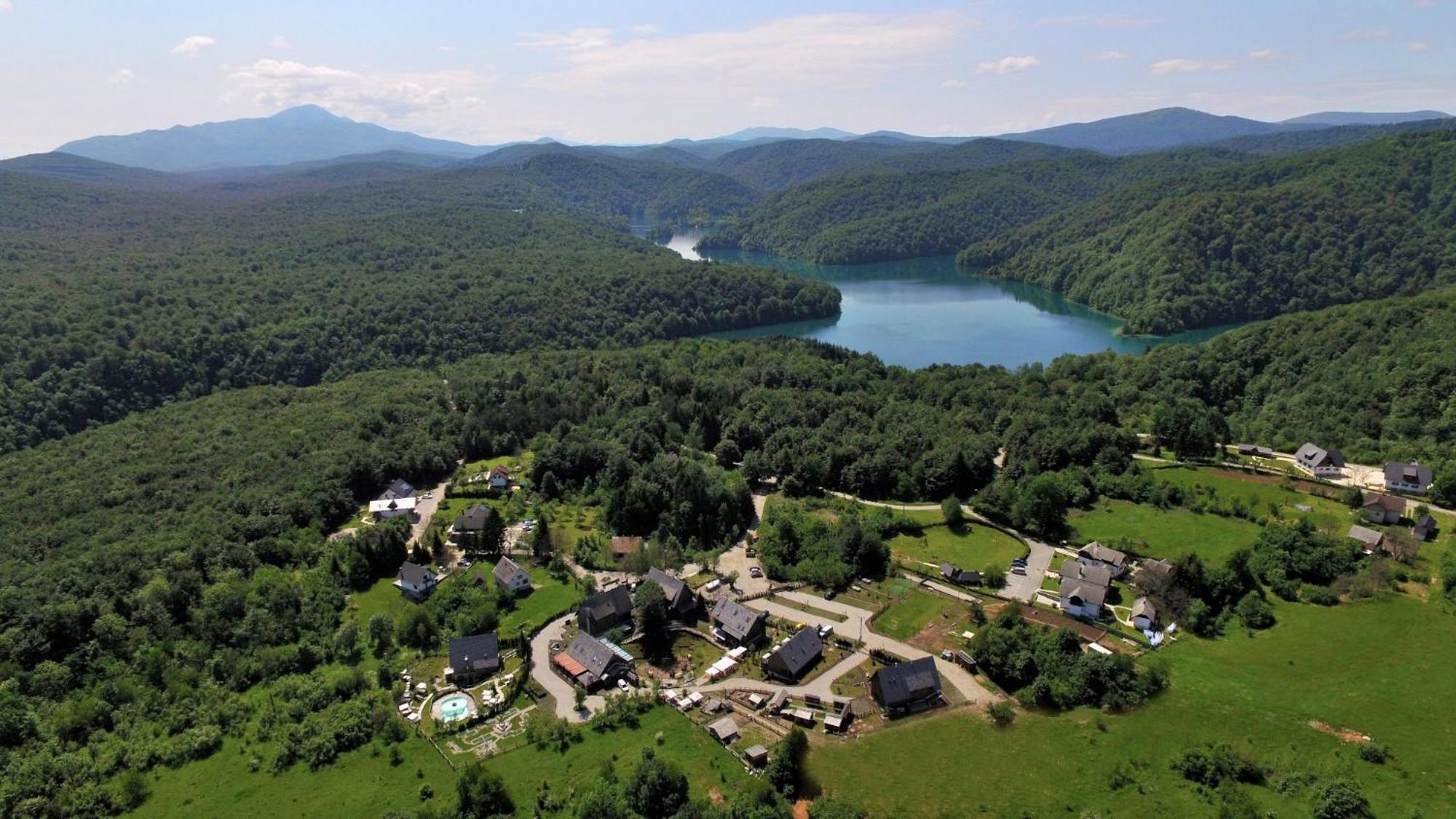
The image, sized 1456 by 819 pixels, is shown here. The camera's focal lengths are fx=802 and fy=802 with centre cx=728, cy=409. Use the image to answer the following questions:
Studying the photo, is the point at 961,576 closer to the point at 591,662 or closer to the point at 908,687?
the point at 908,687

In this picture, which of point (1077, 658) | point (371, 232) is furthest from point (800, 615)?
point (371, 232)

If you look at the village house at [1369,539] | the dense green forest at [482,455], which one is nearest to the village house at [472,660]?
the dense green forest at [482,455]

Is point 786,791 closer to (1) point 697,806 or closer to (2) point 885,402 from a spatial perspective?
(1) point 697,806

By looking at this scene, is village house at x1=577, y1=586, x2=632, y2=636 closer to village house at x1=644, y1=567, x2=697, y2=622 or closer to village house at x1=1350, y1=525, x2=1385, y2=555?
village house at x1=644, y1=567, x2=697, y2=622

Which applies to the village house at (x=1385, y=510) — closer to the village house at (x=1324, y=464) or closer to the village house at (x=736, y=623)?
the village house at (x=1324, y=464)

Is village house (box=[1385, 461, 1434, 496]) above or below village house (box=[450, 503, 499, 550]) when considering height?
above

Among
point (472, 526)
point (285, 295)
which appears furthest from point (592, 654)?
point (285, 295)

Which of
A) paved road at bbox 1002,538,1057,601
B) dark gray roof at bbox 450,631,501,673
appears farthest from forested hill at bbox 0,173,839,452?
paved road at bbox 1002,538,1057,601
